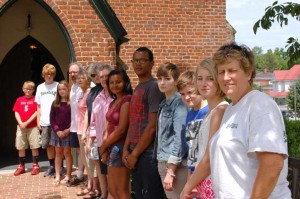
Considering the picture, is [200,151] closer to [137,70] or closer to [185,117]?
[185,117]

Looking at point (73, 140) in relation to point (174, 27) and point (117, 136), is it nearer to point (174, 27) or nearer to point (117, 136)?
point (117, 136)

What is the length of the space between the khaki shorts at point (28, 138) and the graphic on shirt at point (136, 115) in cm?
421

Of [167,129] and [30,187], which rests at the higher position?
[167,129]

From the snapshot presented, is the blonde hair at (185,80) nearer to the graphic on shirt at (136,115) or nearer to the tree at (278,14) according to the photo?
the graphic on shirt at (136,115)

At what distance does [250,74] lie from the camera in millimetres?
2094

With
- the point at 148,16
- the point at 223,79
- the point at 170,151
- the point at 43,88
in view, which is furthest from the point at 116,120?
the point at 148,16

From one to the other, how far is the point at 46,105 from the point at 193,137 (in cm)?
486

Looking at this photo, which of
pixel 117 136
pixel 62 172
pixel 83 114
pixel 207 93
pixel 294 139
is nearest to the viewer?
pixel 207 93

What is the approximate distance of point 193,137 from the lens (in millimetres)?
3250

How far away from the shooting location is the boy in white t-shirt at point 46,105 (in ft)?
24.6

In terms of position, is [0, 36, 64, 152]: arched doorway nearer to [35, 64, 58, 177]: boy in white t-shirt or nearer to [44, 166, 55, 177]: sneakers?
[35, 64, 58, 177]: boy in white t-shirt

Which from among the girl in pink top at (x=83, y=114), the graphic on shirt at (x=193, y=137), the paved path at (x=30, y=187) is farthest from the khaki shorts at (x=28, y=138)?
the graphic on shirt at (x=193, y=137)

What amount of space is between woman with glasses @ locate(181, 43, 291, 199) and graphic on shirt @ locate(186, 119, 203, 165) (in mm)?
913

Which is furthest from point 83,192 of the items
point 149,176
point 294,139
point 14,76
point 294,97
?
point 294,97
